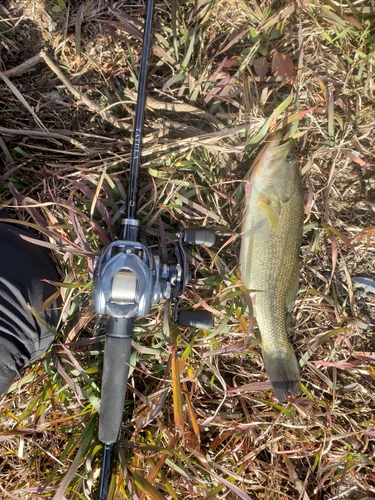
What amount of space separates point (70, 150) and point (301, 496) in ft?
8.43

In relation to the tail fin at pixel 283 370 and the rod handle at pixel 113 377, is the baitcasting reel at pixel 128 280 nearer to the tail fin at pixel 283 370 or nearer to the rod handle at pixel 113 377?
the rod handle at pixel 113 377

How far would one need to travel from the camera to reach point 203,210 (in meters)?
2.32

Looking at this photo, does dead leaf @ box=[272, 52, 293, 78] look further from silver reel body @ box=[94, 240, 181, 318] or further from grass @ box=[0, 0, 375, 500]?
silver reel body @ box=[94, 240, 181, 318]

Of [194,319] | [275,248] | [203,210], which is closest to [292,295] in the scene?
[275,248]

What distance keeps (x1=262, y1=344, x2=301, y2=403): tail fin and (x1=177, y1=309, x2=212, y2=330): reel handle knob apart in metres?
0.40

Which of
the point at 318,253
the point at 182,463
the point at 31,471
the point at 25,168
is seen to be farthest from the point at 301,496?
the point at 25,168

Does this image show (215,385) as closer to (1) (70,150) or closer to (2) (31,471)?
(2) (31,471)

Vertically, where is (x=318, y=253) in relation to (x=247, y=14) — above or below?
below

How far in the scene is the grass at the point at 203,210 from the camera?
2.30 m

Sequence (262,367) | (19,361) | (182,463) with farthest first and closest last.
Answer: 1. (262,367)
2. (182,463)
3. (19,361)

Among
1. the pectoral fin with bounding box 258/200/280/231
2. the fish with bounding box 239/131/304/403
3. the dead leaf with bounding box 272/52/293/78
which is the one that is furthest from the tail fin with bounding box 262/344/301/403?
the dead leaf with bounding box 272/52/293/78

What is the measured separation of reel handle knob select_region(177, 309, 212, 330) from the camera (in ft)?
6.80

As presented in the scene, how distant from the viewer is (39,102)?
242 cm

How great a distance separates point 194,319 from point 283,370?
2.00 ft
